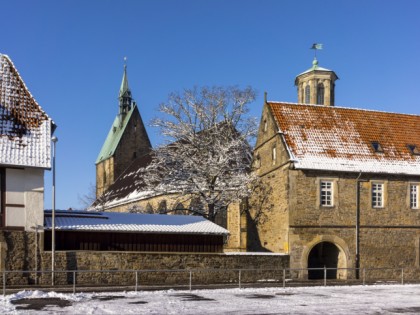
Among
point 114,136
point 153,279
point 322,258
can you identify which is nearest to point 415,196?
point 322,258

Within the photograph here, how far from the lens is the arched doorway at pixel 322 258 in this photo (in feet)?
107

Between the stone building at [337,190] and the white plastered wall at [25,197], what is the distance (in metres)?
12.6

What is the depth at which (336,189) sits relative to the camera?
103 ft

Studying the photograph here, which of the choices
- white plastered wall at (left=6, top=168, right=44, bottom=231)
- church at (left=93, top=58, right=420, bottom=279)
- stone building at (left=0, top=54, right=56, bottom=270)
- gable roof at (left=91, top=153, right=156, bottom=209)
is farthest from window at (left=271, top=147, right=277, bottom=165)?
gable roof at (left=91, top=153, right=156, bottom=209)

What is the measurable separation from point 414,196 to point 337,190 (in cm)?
489

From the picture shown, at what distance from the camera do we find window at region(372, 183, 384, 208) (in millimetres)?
32156

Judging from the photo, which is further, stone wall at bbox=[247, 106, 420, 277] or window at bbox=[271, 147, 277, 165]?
window at bbox=[271, 147, 277, 165]

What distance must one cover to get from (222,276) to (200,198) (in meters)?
9.68

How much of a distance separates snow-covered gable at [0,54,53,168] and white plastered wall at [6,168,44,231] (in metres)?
0.66

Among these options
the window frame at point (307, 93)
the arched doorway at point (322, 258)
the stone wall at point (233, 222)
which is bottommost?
the arched doorway at point (322, 258)

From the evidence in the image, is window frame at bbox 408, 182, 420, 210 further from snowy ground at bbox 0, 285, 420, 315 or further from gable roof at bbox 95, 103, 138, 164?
gable roof at bbox 95, 103, 138, 164

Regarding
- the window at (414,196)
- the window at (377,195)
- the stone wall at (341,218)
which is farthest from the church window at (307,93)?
the window at (377,195)

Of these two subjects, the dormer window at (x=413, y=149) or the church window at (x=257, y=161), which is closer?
the dormer window at (x=413, y=149)

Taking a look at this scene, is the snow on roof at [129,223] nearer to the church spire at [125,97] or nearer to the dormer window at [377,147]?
the dormer window at [377,147]
